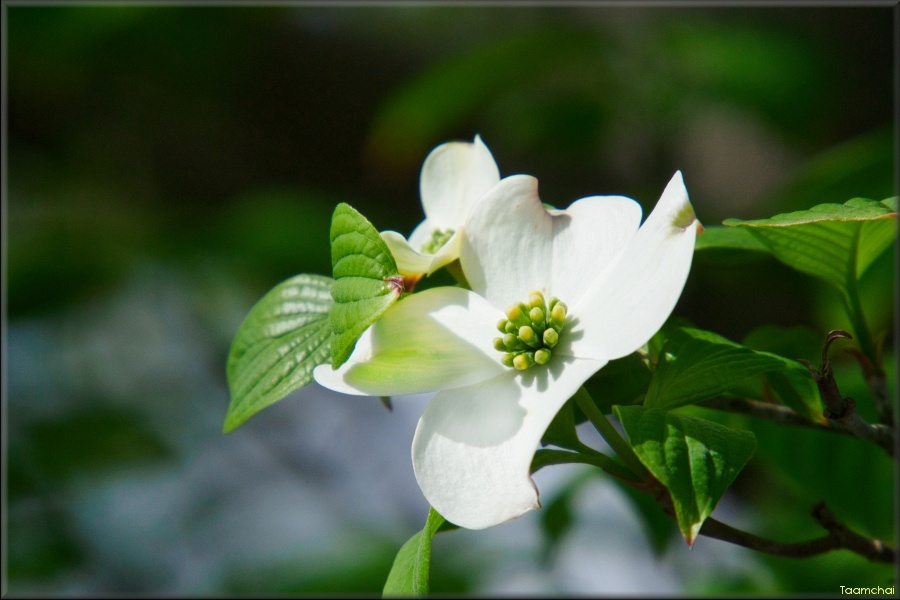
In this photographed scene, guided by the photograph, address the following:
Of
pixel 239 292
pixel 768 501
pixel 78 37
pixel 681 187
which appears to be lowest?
pixel 768 501

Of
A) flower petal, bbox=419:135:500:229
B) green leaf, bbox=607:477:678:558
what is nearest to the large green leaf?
flower petal, bbox=419:135:500:229

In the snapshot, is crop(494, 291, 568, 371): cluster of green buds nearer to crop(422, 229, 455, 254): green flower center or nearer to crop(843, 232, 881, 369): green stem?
crop(422, 229, 455, 254): green flower center

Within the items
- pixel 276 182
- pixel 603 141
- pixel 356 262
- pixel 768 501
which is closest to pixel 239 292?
pixel 276 182

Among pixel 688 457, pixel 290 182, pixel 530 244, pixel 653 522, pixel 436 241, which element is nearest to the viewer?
pixel 688 457

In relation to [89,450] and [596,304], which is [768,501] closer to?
[596,304]

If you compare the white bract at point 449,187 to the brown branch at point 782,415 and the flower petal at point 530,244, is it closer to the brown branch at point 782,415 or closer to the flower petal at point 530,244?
the flower petal at point 530,244

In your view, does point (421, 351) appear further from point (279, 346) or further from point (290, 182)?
point (290, 182)

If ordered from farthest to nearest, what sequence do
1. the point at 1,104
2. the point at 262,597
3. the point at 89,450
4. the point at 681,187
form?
the point at 89,450
the point at 262,597
the point at 1,104
the point at 681,187

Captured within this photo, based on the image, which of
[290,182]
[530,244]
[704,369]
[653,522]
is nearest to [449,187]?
[530,244]
